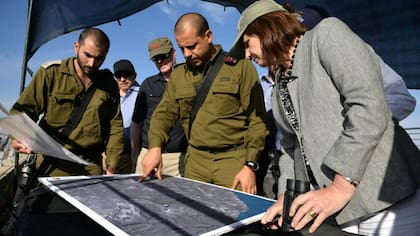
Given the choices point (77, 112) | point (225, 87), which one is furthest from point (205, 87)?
point (77, 112)

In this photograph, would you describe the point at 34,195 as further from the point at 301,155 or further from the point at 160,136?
the point at 301,155

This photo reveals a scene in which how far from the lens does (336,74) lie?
1.04 meters

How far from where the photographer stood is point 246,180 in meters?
2.10

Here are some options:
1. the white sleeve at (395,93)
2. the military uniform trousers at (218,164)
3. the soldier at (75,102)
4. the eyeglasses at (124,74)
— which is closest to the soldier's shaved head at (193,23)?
the soldier at (75,102)

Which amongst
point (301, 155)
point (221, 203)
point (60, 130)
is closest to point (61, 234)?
point (221, 203)

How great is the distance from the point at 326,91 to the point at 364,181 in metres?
0.30

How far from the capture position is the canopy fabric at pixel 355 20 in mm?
3559

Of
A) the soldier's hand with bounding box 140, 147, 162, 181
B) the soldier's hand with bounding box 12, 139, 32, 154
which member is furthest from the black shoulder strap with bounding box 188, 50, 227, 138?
the soldier's hand with bounding box 12, 139, 32, 154

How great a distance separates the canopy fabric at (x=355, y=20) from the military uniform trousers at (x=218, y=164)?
7.08ft

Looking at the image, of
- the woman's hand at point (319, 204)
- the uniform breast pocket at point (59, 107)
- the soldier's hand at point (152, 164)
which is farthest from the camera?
the uniform breast pocket at point (59, 107)

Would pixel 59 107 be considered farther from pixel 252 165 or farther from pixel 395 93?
pixel 395 93

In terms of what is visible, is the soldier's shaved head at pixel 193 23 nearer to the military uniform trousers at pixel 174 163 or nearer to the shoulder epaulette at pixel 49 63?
the shoulder epaulette at pixel 49 63

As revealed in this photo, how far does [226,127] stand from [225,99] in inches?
7.4

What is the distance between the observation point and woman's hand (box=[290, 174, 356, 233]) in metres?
0.96
